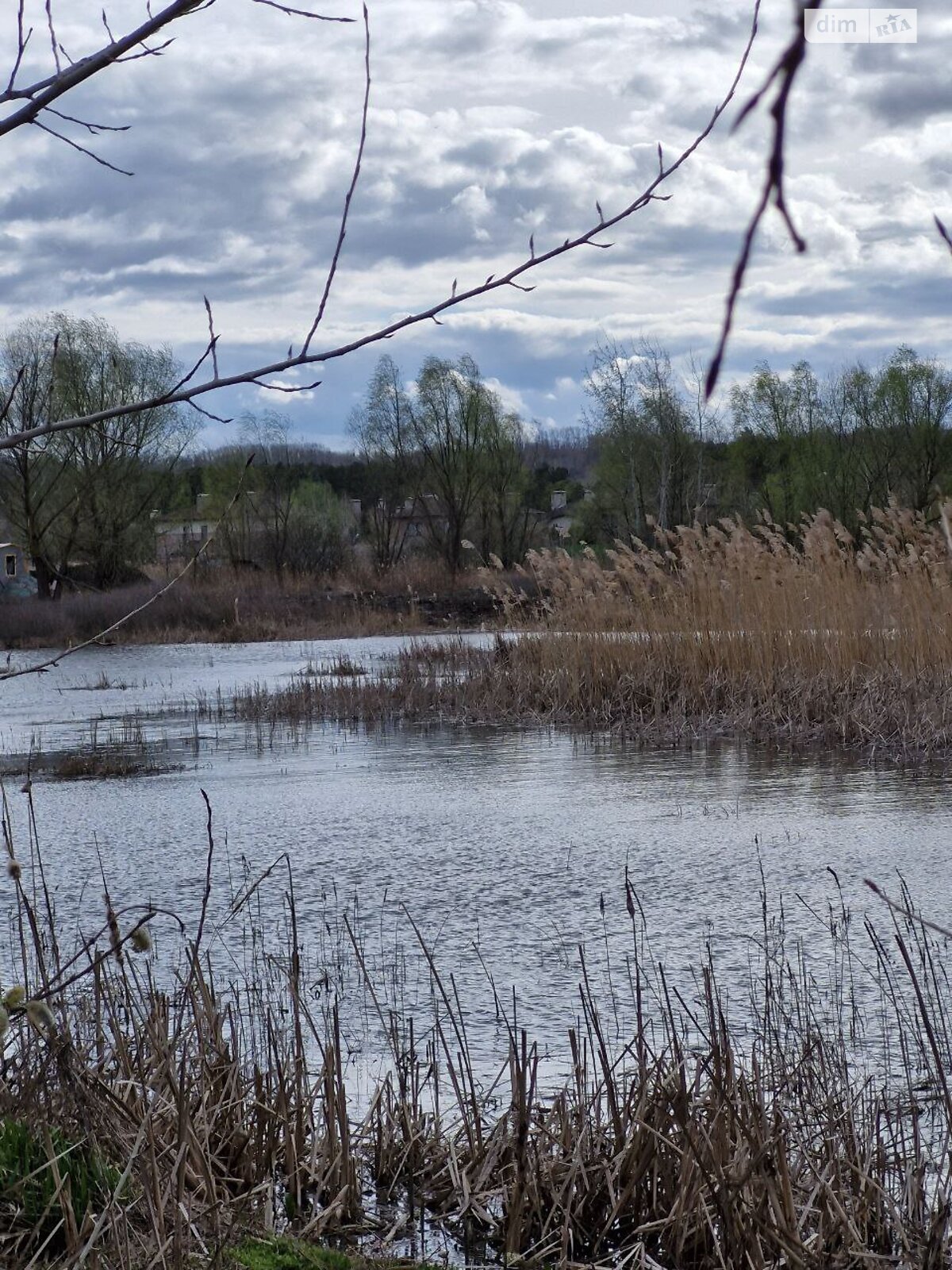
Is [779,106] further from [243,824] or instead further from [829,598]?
[829,598]

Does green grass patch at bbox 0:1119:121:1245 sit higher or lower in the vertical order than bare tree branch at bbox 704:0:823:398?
lower

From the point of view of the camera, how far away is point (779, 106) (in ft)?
1.62

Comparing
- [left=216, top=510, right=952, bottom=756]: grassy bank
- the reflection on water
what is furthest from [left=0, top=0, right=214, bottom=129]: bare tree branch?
[left=216, top=510, right=952, bottom=756]: grassy bank

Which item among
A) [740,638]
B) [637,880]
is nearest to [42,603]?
[740,638]

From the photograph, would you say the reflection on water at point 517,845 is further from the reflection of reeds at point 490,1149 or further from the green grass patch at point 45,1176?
the green grass patch at point 45,1176

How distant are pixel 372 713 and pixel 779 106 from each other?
12296mm

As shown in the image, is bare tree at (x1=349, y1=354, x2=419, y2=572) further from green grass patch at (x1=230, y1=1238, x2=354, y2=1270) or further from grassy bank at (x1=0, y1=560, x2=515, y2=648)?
green grass patch at (x1=230, y1=1238, x2=354, y2=1270)

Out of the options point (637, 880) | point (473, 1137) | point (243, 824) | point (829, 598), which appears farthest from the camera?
point (829, 598)

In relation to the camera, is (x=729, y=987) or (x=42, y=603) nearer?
(x=729, y=987)

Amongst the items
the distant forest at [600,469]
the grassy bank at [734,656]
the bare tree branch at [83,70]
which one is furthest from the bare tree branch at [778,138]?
the distant forest at [600,469]

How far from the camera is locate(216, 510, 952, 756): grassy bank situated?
9.66 meters

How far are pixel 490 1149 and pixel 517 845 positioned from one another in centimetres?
369

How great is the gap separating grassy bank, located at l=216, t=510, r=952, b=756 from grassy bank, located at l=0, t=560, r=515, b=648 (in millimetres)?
12072

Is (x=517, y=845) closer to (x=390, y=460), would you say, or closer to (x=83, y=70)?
(x=83, y=70)
